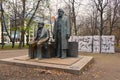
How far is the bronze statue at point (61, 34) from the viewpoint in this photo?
10820mm

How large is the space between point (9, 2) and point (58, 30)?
756 inches

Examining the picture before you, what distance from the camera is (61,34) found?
1081cm

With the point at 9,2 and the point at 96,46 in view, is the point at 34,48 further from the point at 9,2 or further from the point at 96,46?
the point at 9,2

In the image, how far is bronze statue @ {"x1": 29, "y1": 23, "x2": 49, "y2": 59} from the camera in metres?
10.1

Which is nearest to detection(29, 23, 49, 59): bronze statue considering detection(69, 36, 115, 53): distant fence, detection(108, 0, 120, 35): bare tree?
detection(69, 36, 115, 53): distant fence

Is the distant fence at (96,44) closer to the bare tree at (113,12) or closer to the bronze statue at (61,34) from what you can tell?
the bare tree at (113,12)

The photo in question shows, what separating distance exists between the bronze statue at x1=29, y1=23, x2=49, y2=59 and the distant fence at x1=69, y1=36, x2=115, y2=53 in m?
13.4

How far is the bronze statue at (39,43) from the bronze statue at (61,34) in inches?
33.4

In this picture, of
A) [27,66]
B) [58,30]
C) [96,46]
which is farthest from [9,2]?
[27,66]

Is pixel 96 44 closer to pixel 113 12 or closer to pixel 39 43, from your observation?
pixel 113 12

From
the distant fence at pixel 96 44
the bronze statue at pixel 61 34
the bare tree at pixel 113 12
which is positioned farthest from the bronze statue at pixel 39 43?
the bare tree at pixel 113 12

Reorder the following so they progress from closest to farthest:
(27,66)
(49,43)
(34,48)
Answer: (27,66) → (34,48) → (49,43)

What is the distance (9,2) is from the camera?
28.1 m

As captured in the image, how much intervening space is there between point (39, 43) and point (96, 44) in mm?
13966
